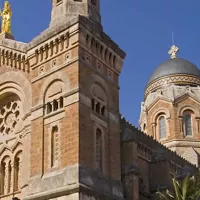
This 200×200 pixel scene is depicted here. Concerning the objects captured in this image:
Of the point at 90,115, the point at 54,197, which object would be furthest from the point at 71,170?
the point at 90,115

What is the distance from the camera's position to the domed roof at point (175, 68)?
1804 inches

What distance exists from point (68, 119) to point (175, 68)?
25.8m

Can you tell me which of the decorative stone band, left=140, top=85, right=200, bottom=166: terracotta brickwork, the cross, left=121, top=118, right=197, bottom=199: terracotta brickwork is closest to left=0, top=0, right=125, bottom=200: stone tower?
left=121, top=118, right=197, bottom=199: terracotta brickwork

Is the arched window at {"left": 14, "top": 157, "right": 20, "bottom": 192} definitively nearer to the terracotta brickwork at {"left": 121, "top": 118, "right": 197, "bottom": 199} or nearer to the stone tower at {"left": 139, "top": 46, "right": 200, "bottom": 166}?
the terracotta brickwork at {"left": 121, "top": 118, "right": 197, "bottom": 199}

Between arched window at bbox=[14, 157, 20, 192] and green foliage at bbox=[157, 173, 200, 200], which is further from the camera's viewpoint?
arched window at bbox=[14, 157, 20, 192]

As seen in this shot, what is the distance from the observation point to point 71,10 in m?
24.8

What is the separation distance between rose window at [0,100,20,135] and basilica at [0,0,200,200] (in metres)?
0.05

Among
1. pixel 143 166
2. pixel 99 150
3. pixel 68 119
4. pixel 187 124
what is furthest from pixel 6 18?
pixel 187 124

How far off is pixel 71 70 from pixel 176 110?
22921 mm

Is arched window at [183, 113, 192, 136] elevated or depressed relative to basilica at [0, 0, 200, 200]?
elevated

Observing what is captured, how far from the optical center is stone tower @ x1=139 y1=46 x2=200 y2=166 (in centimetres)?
4309

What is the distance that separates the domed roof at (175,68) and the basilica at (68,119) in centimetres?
1789

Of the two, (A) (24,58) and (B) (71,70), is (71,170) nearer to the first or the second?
(B) (71,70)

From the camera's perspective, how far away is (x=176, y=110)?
44.0 meters
